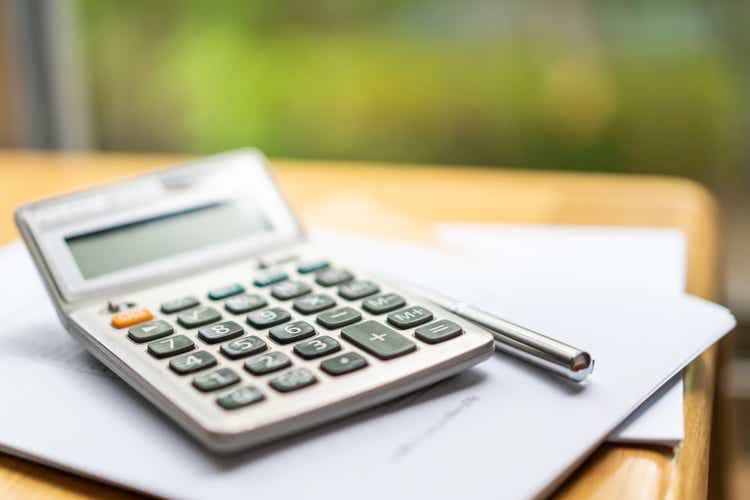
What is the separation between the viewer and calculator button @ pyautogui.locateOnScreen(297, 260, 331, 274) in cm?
45

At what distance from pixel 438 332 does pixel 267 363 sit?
7 cm

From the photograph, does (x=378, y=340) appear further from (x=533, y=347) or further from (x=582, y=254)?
(x=582, y=254)

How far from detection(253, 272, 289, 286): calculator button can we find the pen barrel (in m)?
0.09

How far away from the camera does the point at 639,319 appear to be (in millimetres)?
425

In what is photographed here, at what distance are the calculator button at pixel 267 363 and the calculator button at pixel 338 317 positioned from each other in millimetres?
34

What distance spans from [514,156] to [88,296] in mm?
741

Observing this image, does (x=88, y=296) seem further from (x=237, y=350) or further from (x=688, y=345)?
(x=688, y=345)

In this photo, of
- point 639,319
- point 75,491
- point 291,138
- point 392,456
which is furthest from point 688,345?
point 291,138

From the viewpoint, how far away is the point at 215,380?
340 millimetres

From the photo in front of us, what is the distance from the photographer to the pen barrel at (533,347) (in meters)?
0.36

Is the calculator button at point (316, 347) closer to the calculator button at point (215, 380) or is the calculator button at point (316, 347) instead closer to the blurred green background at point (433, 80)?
the calculator button at point (215, 380)

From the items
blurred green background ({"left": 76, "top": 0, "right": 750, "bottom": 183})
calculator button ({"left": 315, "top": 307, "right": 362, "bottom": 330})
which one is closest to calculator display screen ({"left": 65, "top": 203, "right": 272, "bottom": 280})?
calculator button ({"left": 315, "top": 307, "right": 362, "bottom": 330})

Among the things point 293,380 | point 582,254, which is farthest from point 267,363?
point 582,254

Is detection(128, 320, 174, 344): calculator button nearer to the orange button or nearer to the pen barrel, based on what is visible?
the orange button
